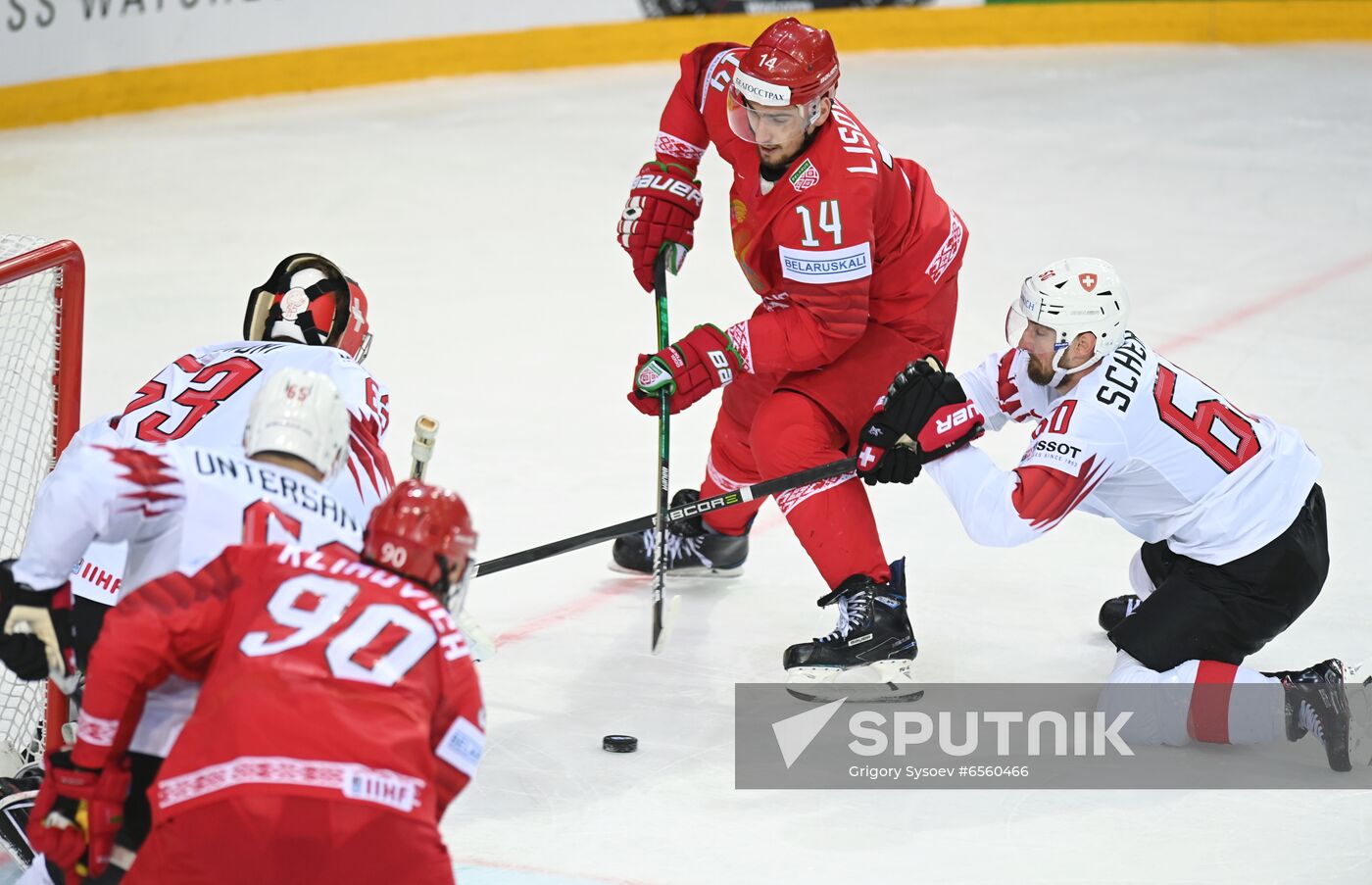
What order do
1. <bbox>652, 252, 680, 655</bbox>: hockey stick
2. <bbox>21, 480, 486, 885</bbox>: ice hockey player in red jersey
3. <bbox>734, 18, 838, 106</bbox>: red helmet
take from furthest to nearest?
1. <bbox>652, 252, 680, 655</bbox>: hockey stick
2. <bbox>734, 18, 838, 106</bbox>: red helmet
3. <bbox>21, 480, 486, 885</bbox>: ice hockey player in red jersey

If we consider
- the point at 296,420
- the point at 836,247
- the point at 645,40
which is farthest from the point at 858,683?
the point at 645,40

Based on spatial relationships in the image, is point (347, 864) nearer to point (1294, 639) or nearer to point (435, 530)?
point (435, 530)

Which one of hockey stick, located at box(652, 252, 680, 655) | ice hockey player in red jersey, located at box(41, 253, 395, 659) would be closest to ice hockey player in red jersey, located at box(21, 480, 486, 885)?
ice hockey player in red jersey, located at box(41, 253, 395, 659)

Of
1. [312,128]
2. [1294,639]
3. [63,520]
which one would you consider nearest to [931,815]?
[1294,639]

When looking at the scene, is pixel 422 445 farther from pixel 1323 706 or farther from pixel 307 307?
pixel 1323 706

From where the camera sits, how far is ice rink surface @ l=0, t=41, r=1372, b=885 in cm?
315

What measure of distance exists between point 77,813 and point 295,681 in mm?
406

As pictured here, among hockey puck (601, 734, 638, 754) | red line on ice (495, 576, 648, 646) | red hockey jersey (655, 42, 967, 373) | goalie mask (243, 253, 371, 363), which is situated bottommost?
hockey puck (601, 734, 638, 754)

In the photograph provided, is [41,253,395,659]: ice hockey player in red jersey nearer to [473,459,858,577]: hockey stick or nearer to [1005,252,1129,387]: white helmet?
[473,459,858,577]: hockey stick

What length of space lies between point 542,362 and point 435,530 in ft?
11.3

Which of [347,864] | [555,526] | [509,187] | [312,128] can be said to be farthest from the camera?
[312,128]

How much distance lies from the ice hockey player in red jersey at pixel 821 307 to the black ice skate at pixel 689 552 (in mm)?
299

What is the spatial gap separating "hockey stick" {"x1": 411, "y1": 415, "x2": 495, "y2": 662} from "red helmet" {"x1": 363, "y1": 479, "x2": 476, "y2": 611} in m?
0.79

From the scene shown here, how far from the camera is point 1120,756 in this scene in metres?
3.43
